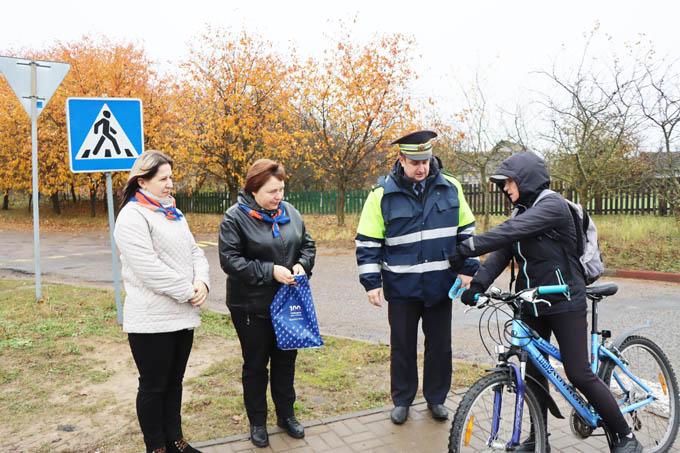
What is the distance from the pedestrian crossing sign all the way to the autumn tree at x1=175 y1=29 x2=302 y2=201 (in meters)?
14.7

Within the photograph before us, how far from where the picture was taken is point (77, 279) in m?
11.0

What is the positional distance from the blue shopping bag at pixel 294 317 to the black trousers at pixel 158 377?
0.56 metres

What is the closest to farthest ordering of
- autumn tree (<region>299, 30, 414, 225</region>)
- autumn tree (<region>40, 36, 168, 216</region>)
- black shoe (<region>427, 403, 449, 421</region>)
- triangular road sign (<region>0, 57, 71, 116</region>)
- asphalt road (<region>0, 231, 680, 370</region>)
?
black shoe (<region>427, 403, 449, 421</region>) < asphalt road (<region>0, 231, 680, 370</region>) < triangular road sign (<region>0, 57, 71, 116</region>) < autumn tree (<region>299, 30, 414, 225</region>) < autumn tree (<region>40, 36, 168, 216</region>)

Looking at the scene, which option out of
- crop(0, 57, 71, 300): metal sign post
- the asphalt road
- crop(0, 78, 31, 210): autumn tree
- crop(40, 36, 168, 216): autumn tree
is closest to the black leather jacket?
the asphalt road

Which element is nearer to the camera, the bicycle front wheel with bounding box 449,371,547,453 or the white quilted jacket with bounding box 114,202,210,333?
the bicycle front wheel with bounding box 449,371,547,453

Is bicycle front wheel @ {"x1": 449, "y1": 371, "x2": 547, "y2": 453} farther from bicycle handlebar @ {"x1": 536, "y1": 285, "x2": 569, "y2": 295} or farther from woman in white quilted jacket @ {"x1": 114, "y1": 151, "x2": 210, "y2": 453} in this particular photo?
woman in white quilted jacket @ {"x1": 114, "y1": 151, "x2": 210, "y2": 453}

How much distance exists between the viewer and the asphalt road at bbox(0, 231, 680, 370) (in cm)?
641

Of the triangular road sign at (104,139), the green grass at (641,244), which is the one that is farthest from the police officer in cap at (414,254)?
the green grass at (641,244)

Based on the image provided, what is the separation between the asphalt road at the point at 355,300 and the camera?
21.0 ft

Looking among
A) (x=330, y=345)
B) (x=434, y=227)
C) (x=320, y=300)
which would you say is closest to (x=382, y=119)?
(x=320, y=300)

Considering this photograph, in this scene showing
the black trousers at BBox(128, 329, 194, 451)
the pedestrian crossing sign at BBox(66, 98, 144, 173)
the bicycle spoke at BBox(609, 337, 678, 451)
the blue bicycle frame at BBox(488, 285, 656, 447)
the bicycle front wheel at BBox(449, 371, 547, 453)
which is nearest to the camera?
the bicycle front wheel at BBox(449, 371, 547, 453)

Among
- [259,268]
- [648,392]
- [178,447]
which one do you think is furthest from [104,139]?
[648,392]

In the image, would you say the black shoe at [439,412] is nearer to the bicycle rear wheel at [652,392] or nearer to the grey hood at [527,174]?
the bicycle rear wheel at [652,392]

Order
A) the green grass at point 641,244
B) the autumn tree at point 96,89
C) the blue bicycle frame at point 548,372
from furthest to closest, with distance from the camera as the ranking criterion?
the autumn tree at point 96,89 → the green grass at point 641,244 → the blue bicycle frame at point 548,372
